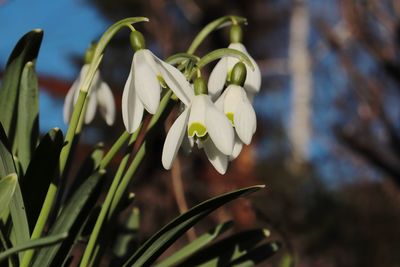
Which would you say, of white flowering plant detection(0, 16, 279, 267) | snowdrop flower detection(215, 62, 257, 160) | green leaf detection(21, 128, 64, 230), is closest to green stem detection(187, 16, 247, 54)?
white flowering plant detection(0, 16, 279, 267)

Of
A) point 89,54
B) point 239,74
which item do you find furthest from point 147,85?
point 89,54

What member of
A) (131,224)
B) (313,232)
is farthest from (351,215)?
(131,224)

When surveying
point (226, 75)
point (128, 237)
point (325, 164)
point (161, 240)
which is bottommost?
Result: point (325, 164)

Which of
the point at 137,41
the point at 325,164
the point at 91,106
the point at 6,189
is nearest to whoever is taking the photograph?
the point at 6,189

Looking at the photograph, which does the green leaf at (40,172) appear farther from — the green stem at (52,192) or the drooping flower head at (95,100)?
the drooping flower head at (95,100)

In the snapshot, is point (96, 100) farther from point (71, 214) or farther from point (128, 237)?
point (71, 214)

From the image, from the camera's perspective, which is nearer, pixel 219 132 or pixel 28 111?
pixel 219 132

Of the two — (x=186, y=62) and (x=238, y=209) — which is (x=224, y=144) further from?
(x=238, y=209)

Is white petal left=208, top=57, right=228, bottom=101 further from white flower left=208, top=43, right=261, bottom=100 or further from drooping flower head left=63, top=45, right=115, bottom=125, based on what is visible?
drooping flower head left=63, top=45, right=115, bottom=125
